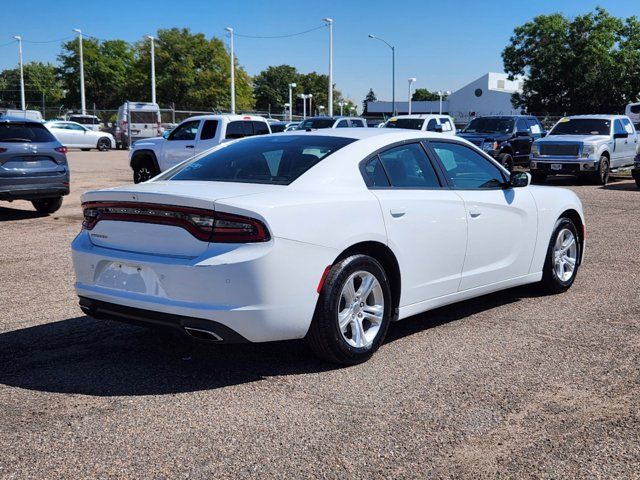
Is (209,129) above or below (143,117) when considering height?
below

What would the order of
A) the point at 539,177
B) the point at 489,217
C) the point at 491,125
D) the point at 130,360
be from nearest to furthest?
the point at 130,360
the point at 489,217
the point at 539,177
the point at 491,125

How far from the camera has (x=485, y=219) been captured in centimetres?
568

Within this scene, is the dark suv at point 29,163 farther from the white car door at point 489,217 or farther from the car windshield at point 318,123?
the car windshield at point 318,123

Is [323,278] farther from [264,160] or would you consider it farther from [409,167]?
[409,167]

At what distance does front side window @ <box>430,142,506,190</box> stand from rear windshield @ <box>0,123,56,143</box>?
8.45 meters

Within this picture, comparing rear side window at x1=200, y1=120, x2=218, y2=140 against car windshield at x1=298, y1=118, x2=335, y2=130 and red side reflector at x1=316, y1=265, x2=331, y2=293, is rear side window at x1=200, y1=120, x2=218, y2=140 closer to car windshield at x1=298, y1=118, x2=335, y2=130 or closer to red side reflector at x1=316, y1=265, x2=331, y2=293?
car windshield at x1=298, y1=118, x2=335, y2=130

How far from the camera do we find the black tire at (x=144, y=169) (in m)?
18.1

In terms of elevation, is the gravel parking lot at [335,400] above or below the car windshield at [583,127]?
below

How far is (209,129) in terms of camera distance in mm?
17484

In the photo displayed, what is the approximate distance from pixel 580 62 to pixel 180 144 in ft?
146

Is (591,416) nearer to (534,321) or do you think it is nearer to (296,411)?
(296,411)

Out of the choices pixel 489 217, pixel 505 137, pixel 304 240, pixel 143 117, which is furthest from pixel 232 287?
pixel 143 117

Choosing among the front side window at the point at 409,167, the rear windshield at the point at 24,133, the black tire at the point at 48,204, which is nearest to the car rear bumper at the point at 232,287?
the front side window at the point at 409,167

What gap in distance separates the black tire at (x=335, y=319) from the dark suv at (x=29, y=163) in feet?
28.5
